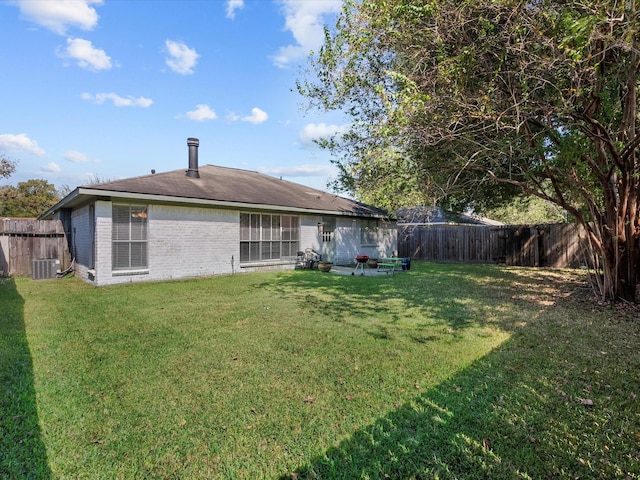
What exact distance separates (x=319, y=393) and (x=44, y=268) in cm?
1232

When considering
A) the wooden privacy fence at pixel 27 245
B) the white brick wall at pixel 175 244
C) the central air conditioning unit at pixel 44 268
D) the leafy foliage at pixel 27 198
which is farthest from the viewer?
the leafy foliage at pixel 27 198

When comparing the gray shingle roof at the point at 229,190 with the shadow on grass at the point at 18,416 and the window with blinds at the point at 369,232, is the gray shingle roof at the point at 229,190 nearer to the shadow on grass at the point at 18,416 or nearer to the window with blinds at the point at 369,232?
the window with blinds at the point at 369,232

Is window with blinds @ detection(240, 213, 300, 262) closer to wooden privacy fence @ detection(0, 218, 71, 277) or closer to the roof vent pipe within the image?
the roof vent pipe

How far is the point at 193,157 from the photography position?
44.0 ft

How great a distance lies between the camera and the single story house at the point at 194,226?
9820 mm

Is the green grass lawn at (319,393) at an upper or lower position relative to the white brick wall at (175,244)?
lower

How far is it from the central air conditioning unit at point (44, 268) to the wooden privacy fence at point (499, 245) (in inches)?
502

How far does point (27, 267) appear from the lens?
12141 mm

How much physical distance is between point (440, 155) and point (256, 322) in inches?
204

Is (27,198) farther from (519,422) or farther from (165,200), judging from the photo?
(519,422)

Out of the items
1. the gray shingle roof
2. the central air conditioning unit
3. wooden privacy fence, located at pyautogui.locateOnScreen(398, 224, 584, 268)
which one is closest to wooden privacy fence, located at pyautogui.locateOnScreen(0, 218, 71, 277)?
the central air conditioning unit

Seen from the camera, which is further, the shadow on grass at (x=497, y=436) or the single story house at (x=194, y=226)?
the single story house at (x=194, y=226)

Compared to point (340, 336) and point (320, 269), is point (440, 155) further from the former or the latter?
point (320, 269)

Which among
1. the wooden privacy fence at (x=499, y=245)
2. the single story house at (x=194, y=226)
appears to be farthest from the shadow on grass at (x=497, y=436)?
the wooden privacy fence at (x=499, y=245)
